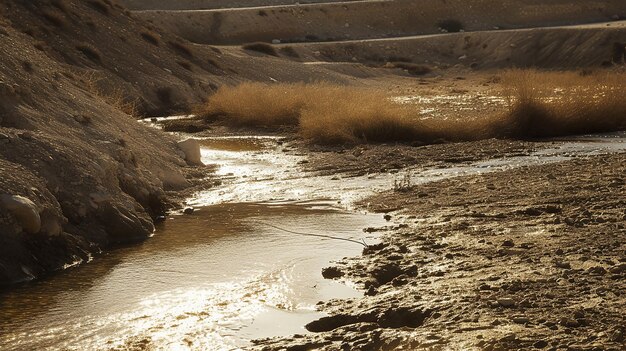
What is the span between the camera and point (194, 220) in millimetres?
12914

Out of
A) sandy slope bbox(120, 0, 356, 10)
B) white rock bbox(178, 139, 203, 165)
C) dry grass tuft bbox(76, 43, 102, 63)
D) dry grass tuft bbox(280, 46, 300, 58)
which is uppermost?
sandy slope bbox(120, 0, 356, 10)

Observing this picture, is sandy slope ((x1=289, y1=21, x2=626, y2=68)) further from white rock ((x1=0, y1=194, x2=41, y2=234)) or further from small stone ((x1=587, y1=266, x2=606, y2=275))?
small stone ((x1=587, y1=266, x2=606, y2=275))

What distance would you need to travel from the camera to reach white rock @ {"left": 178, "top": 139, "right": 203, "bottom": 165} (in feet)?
56.8

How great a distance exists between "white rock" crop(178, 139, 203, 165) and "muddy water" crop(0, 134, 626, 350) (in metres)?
Result: 2.16

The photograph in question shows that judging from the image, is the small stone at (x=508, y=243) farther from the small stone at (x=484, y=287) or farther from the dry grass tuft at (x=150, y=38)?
the dry grass tuft at (x=150, y=38)

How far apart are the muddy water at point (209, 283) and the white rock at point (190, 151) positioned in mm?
2158

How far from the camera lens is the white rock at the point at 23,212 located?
412 inches

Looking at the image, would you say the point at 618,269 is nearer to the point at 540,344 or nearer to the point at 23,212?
the point at 540,344

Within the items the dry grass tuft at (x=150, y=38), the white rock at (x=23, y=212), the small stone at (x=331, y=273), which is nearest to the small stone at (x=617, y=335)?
the small stone at (x=331, y=273)

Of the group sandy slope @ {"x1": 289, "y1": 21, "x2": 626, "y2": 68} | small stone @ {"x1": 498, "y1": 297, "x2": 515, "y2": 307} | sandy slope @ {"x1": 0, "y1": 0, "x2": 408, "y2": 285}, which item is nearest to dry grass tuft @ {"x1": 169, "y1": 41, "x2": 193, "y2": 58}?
sandy slope @ {"x1": 0, "y1": 0, "x2": 408, "y2": 285}

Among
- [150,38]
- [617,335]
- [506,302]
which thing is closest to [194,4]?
[150,38]

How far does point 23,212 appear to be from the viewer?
1050 centimetres

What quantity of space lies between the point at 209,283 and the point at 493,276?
2627 millimetres

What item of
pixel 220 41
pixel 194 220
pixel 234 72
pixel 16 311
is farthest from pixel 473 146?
pixel 220 41
